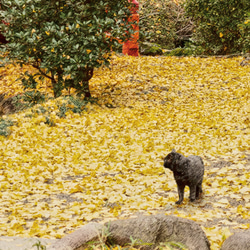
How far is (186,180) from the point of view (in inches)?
175

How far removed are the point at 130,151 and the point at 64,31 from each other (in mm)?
3952

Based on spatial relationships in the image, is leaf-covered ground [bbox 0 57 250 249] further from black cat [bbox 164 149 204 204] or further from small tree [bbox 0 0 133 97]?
small tree [bbox 0 0 133 97]

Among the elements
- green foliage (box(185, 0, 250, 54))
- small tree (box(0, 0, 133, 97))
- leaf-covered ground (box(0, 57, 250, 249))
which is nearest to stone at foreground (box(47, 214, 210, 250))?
leaf-covered ground (box(0, 57, 250, 249))

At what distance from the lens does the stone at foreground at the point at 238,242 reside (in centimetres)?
275

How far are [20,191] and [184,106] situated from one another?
561 centimetres

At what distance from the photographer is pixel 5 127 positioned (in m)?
8.45

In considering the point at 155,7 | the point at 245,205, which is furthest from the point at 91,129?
the point at 155,7

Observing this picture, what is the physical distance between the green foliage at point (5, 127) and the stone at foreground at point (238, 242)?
6545 mm

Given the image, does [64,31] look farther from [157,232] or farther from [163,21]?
[163,21]

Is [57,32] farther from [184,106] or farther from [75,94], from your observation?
[184,106]

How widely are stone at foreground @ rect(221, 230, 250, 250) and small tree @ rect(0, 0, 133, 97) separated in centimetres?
673

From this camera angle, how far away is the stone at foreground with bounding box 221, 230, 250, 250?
9.04 feet

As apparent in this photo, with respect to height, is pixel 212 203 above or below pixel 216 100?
below

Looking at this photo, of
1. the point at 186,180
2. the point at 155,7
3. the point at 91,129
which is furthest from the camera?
the point at 155,7
